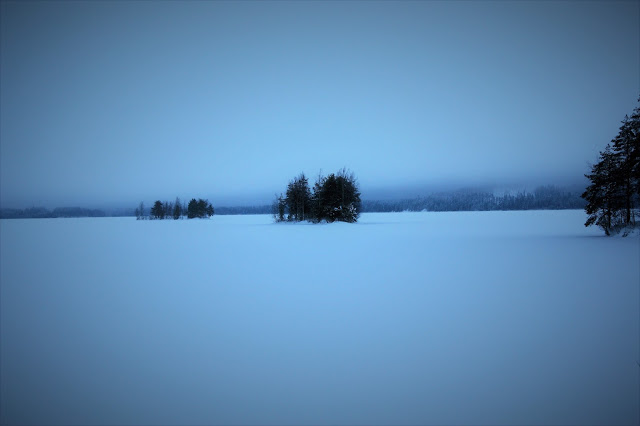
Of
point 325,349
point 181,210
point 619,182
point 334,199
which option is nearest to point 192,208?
point 181,210

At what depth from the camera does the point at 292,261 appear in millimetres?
16594

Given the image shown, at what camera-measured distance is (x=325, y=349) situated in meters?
5.96

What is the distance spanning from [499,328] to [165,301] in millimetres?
8509

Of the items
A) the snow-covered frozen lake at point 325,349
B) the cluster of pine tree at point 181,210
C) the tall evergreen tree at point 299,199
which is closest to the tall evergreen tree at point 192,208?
the cluster of pine tree at point 181,210

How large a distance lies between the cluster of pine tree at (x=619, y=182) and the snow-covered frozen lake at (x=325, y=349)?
747 inches

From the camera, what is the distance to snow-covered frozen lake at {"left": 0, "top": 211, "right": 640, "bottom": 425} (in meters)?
4.23

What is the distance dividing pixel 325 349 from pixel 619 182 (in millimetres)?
31073

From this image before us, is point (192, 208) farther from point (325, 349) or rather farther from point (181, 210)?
point (325, 349)

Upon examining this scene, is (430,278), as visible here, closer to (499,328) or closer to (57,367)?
(499,328)

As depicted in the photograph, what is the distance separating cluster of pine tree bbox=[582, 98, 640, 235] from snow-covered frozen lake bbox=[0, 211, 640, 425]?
747 inches

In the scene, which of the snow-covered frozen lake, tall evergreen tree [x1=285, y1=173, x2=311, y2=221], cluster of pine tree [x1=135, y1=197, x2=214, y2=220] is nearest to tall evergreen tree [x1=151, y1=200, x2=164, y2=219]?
cluster of pine tree [x1=135, y1=197, x2=214, y2=220]

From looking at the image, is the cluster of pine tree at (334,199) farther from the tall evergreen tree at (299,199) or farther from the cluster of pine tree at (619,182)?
the cluster of pine tree at (619,182)

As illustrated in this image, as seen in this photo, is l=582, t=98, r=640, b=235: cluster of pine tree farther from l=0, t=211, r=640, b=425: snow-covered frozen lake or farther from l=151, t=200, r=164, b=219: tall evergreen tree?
l=151, t=200, r=164, b=219: tall evergreen tree

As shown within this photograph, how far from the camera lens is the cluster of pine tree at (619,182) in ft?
84.1
